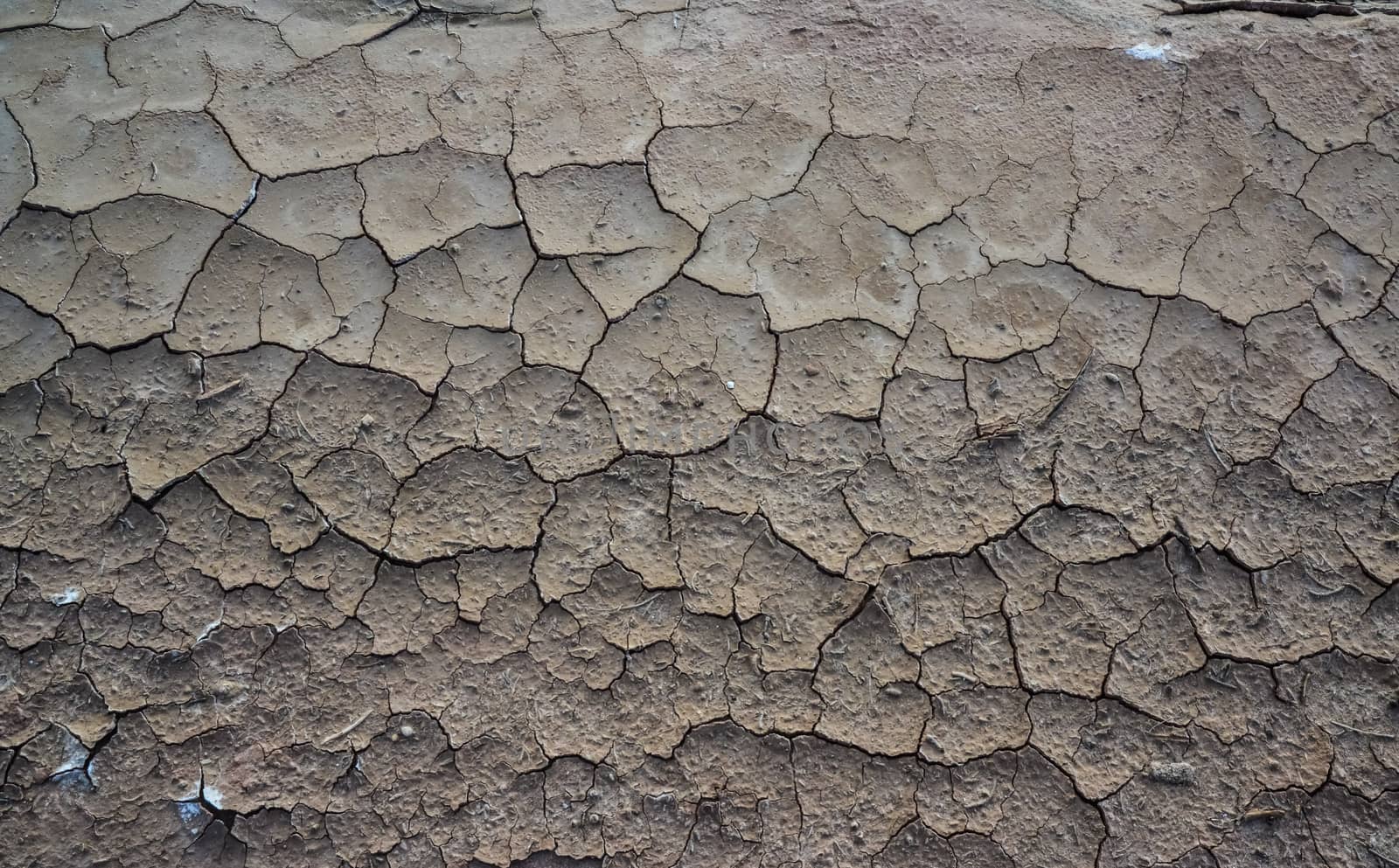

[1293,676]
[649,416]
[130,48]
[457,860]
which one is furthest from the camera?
[130,48]

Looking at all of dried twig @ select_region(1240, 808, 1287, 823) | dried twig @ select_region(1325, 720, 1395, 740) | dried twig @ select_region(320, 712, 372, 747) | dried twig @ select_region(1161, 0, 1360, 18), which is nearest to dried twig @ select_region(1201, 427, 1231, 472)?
dried twig @ select_region(1325, 720, 1395, 740)

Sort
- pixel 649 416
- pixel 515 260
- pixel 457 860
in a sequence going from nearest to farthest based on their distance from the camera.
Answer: pixel 457 860, pixel 649 416, pixel 515 260

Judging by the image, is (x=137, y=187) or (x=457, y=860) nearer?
(x=457, y=860)

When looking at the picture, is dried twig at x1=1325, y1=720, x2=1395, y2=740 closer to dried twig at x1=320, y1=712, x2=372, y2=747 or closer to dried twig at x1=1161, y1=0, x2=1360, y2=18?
dried twig at x1=320, y1=712, x2=372, y2=747

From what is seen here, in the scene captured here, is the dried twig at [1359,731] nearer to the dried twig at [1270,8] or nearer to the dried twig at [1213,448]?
the dried twig at [1213,448]

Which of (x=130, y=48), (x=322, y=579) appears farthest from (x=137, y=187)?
(x=322, y=579)

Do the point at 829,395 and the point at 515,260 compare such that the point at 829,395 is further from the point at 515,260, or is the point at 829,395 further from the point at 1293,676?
the point at 1293,676

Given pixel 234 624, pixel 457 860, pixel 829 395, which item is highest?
pixel 829 395

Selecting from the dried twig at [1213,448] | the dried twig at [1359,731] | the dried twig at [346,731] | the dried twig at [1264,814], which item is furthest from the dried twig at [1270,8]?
the dried twig at [346,731]
